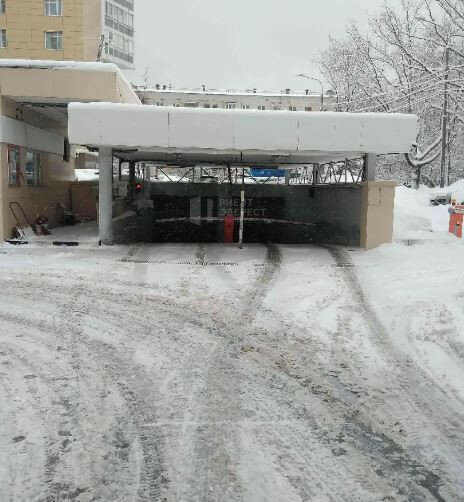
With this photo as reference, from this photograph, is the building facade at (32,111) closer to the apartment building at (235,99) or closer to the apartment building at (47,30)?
the apartment building at (47,30)

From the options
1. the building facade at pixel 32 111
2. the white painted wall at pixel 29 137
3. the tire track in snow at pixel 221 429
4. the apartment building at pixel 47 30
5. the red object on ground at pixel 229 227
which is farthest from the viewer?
the apartment building at pixel 47 30

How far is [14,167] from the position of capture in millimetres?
15734

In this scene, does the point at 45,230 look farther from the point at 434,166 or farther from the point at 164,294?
the point at 434,166

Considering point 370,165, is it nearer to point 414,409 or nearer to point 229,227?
point 229,227

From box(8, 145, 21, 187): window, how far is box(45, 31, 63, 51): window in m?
24.8

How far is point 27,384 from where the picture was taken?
5473mm

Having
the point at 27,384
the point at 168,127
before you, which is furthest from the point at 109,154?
the point at 27,384

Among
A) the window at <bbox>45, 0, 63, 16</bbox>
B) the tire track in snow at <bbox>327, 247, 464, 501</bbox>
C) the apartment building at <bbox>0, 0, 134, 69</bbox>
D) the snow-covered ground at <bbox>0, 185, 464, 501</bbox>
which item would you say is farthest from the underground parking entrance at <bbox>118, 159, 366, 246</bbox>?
the window at <bbox>45, 0, 63, 16</bbox>

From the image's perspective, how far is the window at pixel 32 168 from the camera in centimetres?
1711

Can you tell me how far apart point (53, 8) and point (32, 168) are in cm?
2482

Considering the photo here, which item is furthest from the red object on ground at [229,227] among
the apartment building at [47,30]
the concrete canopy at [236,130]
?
the apartment building at [47,30]

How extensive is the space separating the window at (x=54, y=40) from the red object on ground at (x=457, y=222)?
31231mm

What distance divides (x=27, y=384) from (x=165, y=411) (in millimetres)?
1586

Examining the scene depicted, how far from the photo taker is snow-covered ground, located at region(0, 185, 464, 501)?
12.8 feet
